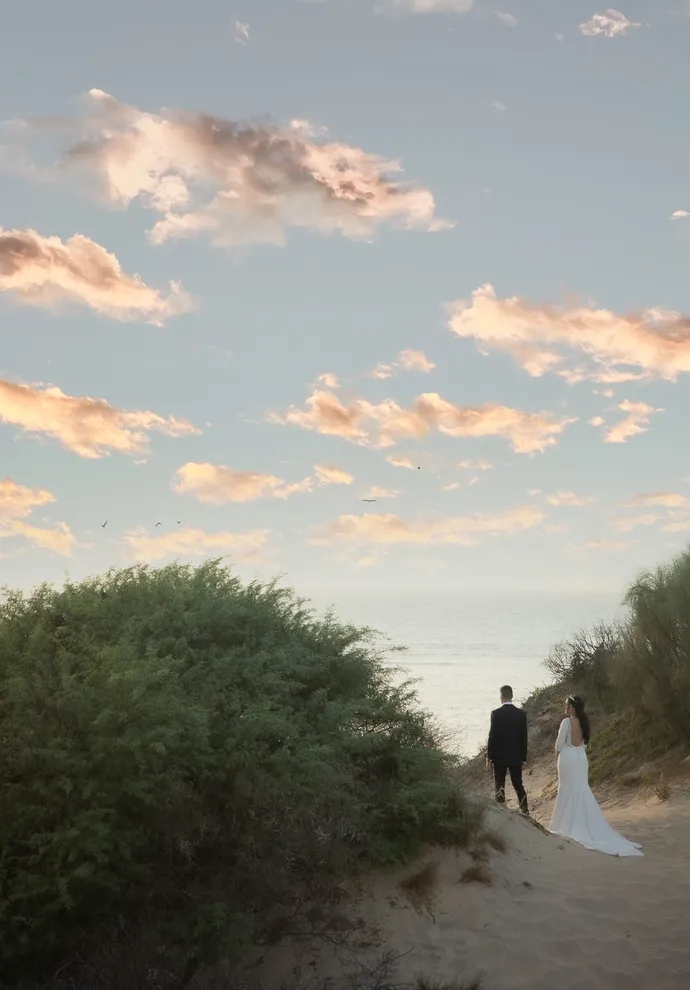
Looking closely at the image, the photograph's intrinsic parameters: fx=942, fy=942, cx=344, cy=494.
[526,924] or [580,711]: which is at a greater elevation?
[580,711]

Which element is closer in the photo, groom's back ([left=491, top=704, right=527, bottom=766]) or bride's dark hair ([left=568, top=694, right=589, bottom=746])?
bride's dark hair ([left=568, top=694, right=589, bottom=746])

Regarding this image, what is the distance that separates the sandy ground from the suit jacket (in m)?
2.47

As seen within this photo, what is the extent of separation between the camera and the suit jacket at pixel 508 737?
15586mm

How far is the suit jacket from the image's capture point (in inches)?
614

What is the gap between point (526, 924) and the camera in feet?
35.6

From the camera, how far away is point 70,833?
8.89m

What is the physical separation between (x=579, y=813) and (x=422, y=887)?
4.17 m

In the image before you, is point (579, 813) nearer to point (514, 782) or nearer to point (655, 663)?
point (514, 782)

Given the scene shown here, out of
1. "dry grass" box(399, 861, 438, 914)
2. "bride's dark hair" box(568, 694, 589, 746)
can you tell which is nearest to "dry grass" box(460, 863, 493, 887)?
"dry grass" box(399, 861, 438, 914)

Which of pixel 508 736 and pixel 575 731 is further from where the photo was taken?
pixel 508 736

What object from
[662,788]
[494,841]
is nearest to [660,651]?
[662,788]

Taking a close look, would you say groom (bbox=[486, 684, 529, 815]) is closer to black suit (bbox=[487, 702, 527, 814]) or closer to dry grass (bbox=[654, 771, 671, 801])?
black suit (bbox=[487, 702, 527, 814])

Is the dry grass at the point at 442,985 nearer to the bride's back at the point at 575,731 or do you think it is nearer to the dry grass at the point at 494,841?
the dry grass at the point at 494,841

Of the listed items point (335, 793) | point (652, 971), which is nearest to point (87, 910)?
point (335, 793)
